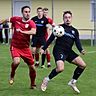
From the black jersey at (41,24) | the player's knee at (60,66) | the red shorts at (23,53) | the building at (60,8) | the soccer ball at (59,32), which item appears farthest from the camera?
the building at (60,8)

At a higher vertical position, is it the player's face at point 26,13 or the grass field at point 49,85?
the player's face at point 26,13

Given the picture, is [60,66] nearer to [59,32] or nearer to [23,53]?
[59,32]

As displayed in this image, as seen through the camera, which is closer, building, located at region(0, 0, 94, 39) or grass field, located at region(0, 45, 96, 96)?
grass field, located at region(0, 45, 96, 96)

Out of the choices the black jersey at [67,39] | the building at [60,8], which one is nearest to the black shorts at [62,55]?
the black jersey at [67,39]

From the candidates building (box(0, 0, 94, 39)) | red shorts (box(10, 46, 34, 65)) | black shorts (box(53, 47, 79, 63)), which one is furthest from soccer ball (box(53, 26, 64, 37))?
building (box(0, 0, 94, 39))

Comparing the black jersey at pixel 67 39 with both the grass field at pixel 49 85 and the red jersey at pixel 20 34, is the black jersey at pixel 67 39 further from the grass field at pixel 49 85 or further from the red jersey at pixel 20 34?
the grass field at pixel 49 85

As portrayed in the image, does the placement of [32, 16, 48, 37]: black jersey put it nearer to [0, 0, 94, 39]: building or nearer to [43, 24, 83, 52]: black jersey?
[43, 24, 83, 52]: black jersey

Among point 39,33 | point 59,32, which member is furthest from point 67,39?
point 39,33

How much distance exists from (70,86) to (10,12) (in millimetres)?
26732

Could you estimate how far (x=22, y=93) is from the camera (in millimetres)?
10250

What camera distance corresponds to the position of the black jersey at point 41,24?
15250 millimetres

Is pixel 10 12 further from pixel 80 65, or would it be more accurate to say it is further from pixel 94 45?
pixel 80 65

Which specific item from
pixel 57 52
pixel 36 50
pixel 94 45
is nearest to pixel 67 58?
pixel 57 52

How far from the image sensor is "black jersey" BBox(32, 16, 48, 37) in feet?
50.0
